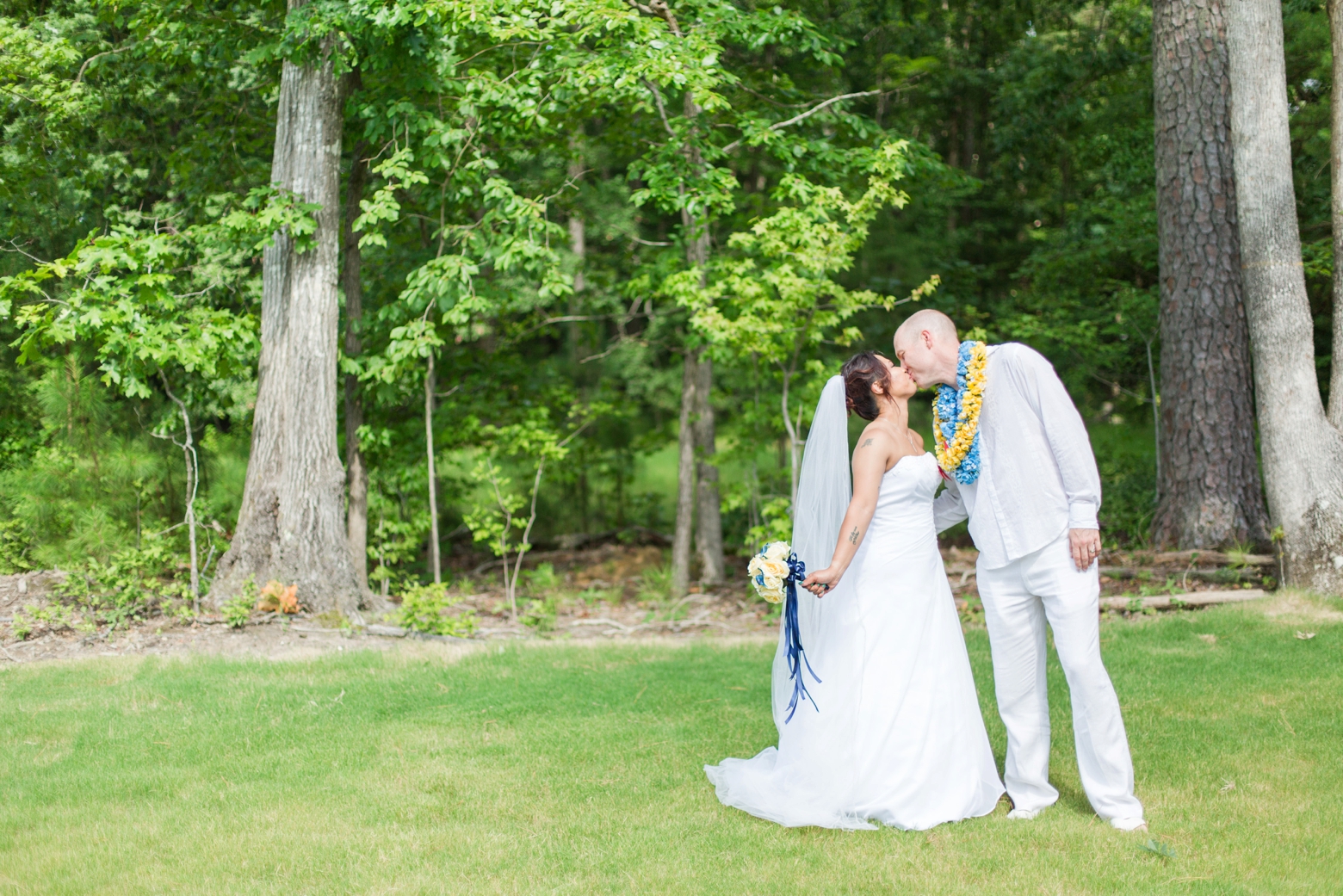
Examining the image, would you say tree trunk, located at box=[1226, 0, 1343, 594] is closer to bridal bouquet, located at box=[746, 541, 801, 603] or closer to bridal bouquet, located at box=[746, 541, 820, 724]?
bridal bouquet, located at box=[746, 541, 820, 724]

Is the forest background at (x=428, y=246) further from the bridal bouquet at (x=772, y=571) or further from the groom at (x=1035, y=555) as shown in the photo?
the groom at (x=1035, y=555)

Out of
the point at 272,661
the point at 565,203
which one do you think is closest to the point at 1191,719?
the point at 272,661

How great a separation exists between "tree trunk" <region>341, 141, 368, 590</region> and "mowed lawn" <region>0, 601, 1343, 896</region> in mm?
2657

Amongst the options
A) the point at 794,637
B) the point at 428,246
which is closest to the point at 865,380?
the point at 794,637

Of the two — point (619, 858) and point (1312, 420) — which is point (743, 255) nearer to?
point (1312, 420)

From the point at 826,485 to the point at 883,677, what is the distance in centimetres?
87

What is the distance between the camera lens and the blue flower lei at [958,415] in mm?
4223

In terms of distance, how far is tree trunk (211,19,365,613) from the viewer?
27.5ft

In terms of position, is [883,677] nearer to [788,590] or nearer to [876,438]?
[788,590]

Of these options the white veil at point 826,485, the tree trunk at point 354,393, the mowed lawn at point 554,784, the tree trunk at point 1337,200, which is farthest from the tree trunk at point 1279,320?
the tree trunk at point 354,393

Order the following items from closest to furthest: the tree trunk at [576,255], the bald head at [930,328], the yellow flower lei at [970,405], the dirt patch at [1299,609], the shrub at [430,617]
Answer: the yellow flower lei at [970,405] < the bald head at [930,328] < the dirt patch at [1299,609] < the shrub at [430,617] < the tree trunk at [576,255]

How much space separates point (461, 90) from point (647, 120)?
6.19 ft

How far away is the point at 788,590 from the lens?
15.0 feet

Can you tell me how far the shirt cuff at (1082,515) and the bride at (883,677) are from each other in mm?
579
